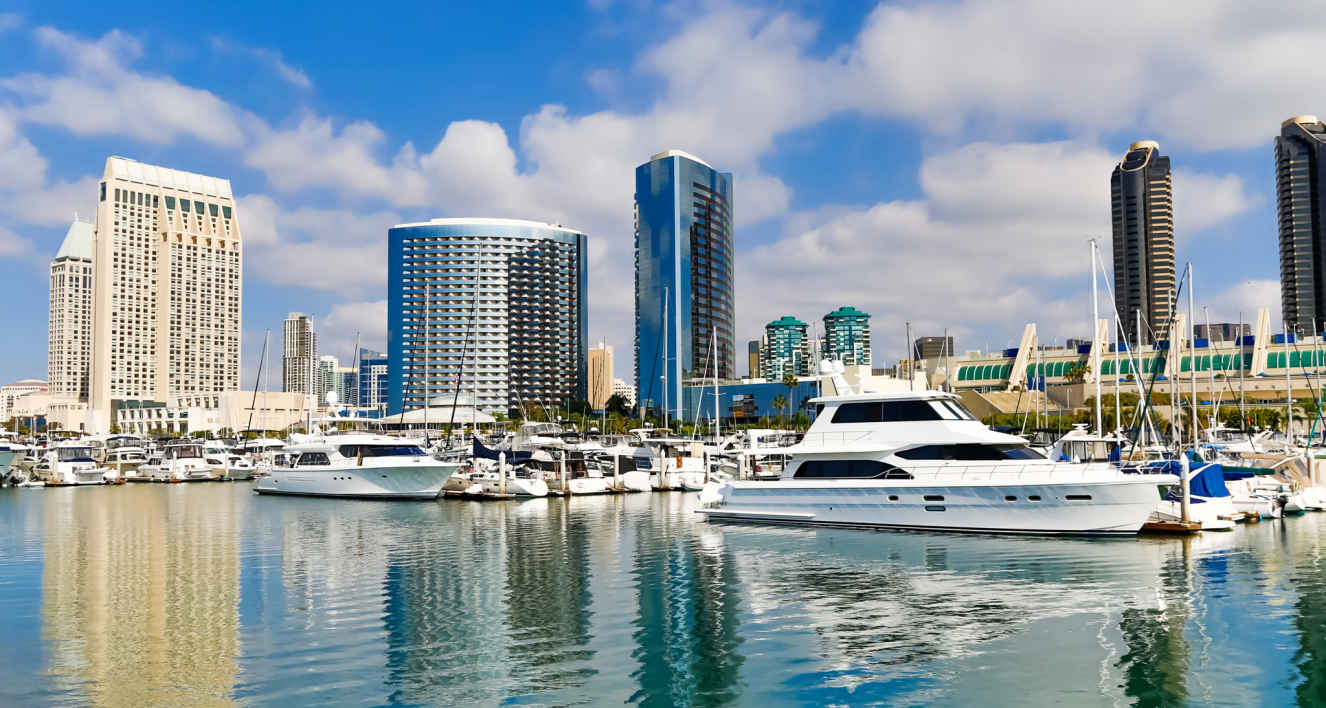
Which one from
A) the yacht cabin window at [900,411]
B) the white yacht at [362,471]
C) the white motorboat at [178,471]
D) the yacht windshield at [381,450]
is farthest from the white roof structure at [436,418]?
the yacht cabin window at [900,411]

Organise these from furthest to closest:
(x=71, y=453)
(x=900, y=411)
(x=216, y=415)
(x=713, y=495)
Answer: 1. (x=216, y=415)
2. (x=71, y=453)
3. (x=713, y=495)
4. (x=900, y=411)

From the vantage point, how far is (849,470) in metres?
33.0

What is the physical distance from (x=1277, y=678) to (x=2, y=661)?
21074mm

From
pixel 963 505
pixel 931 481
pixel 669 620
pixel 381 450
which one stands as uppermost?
pixel 381 450

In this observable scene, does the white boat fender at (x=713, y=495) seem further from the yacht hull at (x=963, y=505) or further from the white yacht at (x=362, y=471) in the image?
the white yacht at (x=362, y=471)

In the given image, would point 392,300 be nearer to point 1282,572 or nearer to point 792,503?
point 792,503

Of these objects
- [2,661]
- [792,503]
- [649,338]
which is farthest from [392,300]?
[2,661]

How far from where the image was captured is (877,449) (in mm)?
32219

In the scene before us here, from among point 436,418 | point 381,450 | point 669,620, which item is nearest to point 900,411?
point 669,620

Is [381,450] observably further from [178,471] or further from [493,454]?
[178,471]

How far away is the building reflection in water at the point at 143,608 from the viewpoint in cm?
1457

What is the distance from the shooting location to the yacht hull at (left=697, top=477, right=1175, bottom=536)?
28.7 metres

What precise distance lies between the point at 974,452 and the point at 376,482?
112 ft

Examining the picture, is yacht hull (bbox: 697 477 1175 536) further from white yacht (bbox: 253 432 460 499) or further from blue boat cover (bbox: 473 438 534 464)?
blue boat cover (bbox: 473 438 534 464)
